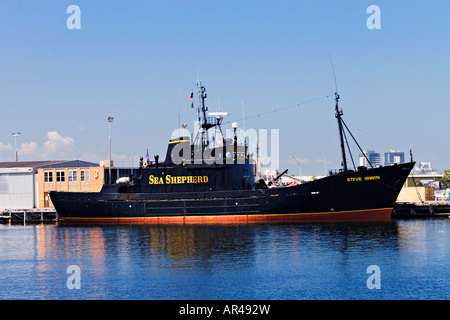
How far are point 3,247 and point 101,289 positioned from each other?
2018cm

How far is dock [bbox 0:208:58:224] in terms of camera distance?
7644 cm

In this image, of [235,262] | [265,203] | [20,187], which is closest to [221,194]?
[265,203]

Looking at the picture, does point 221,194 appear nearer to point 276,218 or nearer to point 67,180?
point 276,218

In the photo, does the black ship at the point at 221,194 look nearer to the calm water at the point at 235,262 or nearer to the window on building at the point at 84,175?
the calm water at the point at 235,262

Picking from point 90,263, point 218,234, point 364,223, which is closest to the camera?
point 90,263

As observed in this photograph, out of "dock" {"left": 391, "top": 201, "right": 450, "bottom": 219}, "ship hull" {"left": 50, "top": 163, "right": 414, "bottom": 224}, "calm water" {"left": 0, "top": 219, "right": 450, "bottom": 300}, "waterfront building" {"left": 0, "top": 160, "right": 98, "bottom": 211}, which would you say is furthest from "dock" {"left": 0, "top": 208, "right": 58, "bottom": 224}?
"dock" {"left": 391, "top": 201, "right": 450, "bottom": 219}

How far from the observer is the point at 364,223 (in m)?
58.2

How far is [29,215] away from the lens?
256 ft

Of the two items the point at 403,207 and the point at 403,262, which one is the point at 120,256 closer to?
the point at 403,262

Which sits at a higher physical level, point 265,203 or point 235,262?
point 265,203

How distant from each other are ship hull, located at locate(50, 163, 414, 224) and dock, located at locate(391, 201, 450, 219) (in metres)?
9.76

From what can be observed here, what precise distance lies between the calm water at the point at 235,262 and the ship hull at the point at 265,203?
274cm

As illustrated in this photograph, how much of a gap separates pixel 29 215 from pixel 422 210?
4851cm
